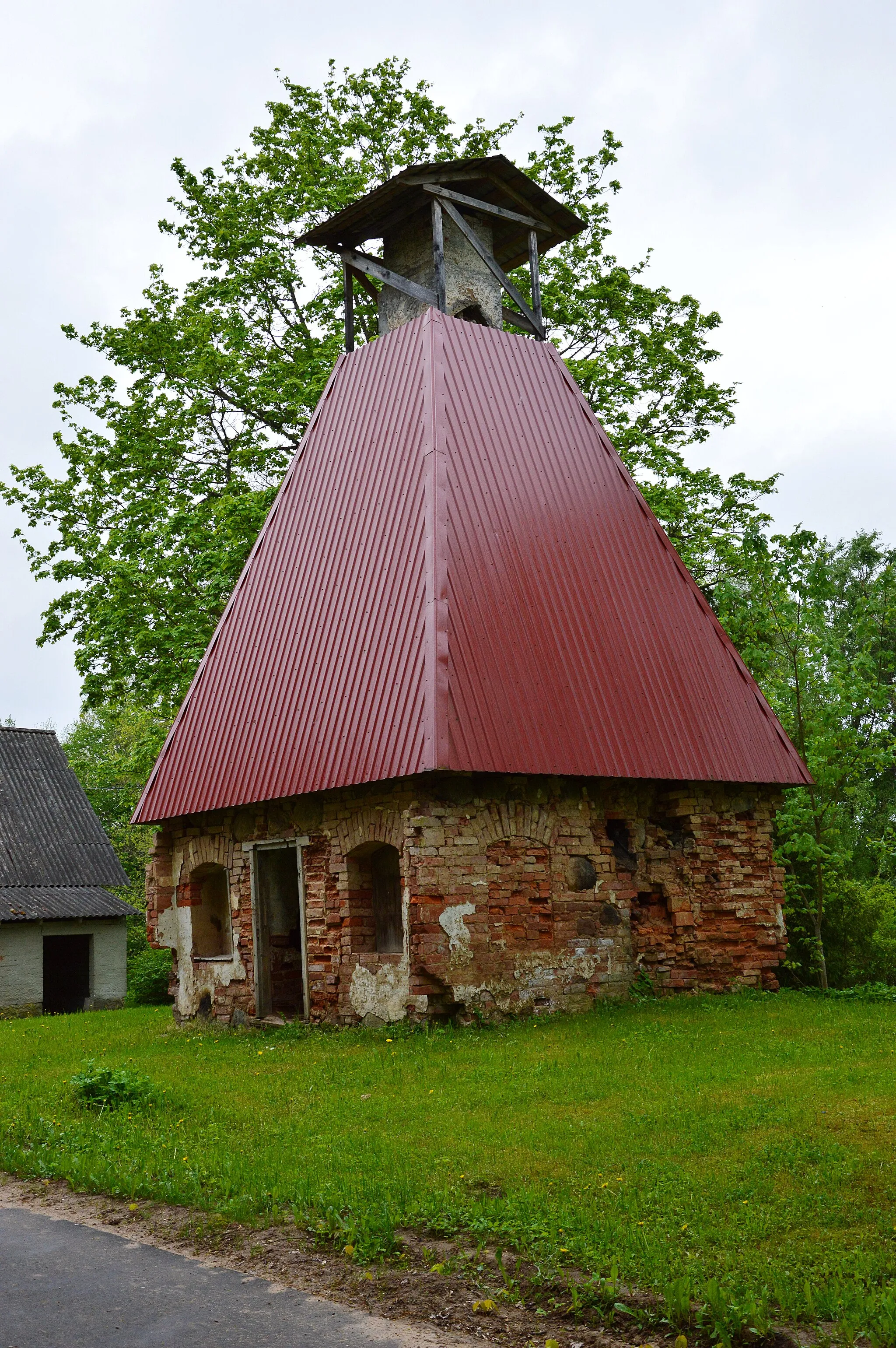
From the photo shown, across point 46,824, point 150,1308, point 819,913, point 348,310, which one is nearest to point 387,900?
point 819,913

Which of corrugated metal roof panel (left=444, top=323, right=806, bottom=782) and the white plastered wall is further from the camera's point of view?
the white plastered wall

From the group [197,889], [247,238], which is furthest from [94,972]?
[247,238]

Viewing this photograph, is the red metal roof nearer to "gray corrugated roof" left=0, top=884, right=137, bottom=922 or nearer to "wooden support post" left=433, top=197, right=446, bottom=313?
"wooden support post" left=433, top=197, right=446, bottom=313

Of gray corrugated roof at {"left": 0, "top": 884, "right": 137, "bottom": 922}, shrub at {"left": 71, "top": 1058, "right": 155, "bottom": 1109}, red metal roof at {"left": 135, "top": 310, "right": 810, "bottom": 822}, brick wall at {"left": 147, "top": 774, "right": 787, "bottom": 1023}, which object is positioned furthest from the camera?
gray corrugated roof at {"left": 0, "top": 884, "right": 137, "bottom": 922}

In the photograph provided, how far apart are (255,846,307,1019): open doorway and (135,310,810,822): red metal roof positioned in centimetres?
108

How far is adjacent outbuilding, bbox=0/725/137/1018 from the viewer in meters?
22.6

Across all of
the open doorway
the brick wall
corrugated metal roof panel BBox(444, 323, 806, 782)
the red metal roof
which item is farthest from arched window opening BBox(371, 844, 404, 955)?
corrugated metal roof panel BBox(444, 323, 806, 782)

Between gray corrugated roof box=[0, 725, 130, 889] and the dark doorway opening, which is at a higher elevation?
gray corrugated roof box=[0, 725, 130, 889]

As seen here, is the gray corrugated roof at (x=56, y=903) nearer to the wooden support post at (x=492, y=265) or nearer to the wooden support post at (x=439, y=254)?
the wooden support post at (x=439, y=254)

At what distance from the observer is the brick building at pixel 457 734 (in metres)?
11.5

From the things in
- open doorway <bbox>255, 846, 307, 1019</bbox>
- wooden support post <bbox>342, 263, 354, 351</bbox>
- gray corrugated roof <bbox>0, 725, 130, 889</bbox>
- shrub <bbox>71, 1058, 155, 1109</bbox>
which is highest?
wooden support post <bbox>342, 263, 354, 351</bbox>

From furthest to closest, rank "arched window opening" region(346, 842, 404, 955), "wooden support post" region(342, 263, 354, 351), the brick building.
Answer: "wooden support post" region(342, 263, 354, 351) < "arched window opening" region(346, 842, 404, 955) < the brick building

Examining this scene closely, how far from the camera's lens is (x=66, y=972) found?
25.8 meters

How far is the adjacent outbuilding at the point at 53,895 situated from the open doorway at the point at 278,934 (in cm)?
1030
